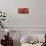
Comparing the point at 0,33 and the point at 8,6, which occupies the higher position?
the point at 8,6

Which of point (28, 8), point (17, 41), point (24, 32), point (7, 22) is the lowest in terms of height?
point (17, 41)

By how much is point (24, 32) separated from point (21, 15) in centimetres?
50

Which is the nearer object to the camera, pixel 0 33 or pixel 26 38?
pixel 26 38

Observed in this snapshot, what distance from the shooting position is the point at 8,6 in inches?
171

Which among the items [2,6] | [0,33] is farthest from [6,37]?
[2,6]

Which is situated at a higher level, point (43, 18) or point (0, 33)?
point (43, 18)

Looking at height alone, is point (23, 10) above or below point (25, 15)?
above

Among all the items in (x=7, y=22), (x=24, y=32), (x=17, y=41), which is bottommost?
(x=17, y=41)

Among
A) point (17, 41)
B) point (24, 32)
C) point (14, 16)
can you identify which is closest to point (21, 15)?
point (14, 16)

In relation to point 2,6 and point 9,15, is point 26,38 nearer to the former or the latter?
point 9,15

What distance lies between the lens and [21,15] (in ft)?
14.1

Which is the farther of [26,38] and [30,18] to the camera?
[30,18]

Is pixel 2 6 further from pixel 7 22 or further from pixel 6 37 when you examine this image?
pixel 6 37

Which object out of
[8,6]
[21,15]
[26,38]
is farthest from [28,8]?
[26,38]
